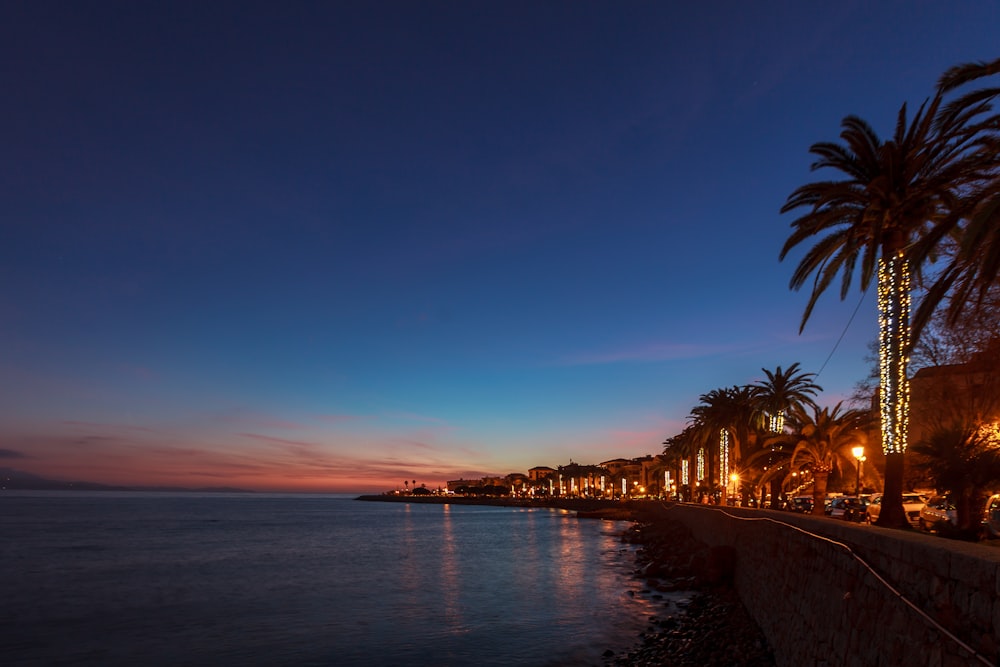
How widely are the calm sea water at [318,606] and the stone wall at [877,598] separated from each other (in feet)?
24.5

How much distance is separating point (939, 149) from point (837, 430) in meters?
19.8

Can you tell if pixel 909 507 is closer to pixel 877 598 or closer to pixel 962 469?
pixel 962 469

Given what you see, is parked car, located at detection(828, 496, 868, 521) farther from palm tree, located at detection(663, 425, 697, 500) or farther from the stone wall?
palm tree, located at detection(663, 425, 697, 500)

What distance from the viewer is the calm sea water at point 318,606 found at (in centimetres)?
2211

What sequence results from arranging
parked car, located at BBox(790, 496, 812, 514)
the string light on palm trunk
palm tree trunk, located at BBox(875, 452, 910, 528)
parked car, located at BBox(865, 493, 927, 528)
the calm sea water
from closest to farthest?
palm tree trunk, located at BBox(875, 452, 910, 528) → the string light on palm trunk → the calm sea water → parked car, located at BBox(865, 493, 927, 528) → parked car, located at BBox(790, 496, 812, 514)

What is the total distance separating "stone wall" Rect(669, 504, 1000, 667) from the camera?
21.1ft

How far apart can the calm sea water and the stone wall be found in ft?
24.5

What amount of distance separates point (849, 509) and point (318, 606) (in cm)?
2764

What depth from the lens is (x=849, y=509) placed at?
3438cm

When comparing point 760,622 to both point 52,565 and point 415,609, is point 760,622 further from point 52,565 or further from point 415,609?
point 52,565

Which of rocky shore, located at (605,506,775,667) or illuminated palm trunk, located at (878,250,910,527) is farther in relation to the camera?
illuminated palm trunk, located at (878,250,910,527)

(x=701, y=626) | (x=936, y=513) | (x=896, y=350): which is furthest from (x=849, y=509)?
(x=896, y=350)

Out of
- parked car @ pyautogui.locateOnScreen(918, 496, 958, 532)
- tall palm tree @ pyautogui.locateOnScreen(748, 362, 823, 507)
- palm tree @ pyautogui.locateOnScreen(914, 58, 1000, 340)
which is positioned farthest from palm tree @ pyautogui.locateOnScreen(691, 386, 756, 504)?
palm tree @ pyautogui.locateOnScreen(914, 58, 1000, 340)

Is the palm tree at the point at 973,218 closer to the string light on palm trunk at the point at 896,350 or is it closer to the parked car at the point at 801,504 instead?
the string light on palm trunk at the point at 896,350
